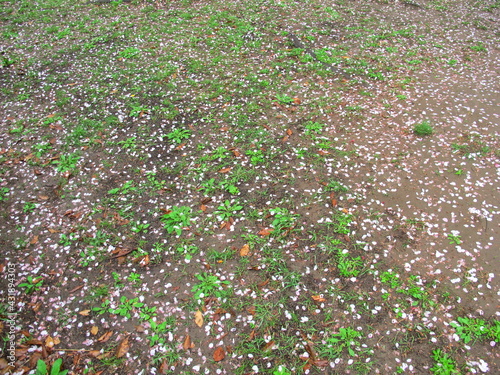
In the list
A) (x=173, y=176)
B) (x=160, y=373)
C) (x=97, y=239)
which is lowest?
(x=160, y=373)

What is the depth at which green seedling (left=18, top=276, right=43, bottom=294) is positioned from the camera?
4.74m

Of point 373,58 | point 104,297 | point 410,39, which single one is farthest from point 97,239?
point 410,39

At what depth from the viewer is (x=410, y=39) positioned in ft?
35.0

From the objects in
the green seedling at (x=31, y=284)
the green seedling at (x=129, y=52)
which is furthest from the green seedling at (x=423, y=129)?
the green seedling at (x=129, y=52)

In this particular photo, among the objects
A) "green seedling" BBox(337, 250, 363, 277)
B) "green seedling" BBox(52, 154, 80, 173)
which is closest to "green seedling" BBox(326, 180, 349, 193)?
"green seedling" BBox(337, 250, 363, 277)

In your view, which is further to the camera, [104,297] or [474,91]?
[474,91]

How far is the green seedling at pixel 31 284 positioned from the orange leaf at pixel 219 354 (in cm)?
316

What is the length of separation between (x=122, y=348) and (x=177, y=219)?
2.28 meters

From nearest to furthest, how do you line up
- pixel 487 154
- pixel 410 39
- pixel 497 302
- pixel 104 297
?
1. pixel 497 302
2. pixel 104 297
3. pixel 487 154
4. pixel 410 39

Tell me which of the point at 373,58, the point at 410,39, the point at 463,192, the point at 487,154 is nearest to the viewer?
the point at 463,192

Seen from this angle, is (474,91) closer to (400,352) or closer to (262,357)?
(400,352)

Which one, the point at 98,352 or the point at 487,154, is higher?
the point at 487,154

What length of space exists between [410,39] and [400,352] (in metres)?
10.9

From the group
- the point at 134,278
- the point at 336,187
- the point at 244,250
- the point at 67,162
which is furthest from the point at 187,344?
the point at 67,162
